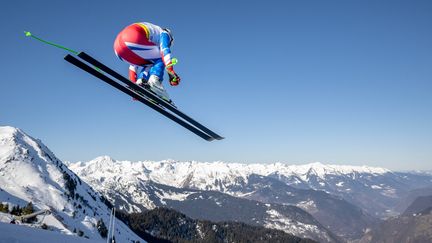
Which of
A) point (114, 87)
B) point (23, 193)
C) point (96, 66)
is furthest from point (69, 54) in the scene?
point (23, 193)

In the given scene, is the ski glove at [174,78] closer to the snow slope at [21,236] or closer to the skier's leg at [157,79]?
the skier's leg at [157,79]

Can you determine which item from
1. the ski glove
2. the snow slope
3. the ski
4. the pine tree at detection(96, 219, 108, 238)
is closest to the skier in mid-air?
the ski glove

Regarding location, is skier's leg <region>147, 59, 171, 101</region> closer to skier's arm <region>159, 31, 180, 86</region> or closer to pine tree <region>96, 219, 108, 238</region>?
skier's arm <region>159, 31, 180, 86</region>

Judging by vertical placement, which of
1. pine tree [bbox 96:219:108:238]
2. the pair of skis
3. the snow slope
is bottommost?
pine tree [bbox 96:219:108:238]

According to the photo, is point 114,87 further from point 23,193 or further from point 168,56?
point 23,193

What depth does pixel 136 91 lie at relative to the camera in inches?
443

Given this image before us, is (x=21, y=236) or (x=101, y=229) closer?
(x=21, y=236)

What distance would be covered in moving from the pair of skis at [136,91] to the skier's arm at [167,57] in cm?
75

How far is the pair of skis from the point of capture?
994 cm

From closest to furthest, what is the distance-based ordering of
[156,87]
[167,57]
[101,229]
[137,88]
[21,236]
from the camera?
[21,236], [137,88], [167,57], [156,87], [101,229]

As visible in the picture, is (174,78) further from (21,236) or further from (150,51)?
(21,236)

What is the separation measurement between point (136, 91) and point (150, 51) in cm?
134

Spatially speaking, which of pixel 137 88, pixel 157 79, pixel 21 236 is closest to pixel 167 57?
pixel 157 79

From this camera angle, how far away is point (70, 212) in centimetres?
16688
